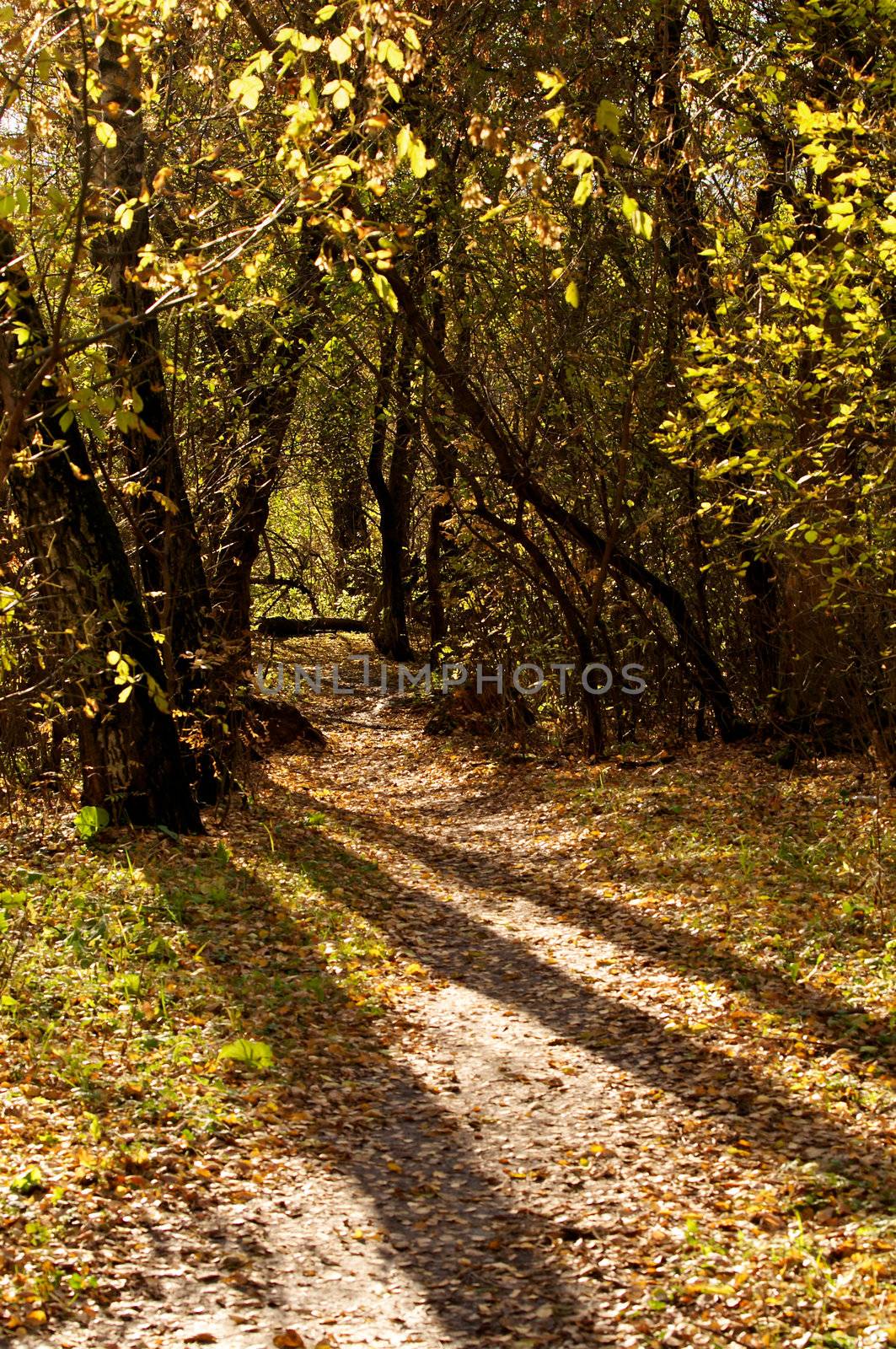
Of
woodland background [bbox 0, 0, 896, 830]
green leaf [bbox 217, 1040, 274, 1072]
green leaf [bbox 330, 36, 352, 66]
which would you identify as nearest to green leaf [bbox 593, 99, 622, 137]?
woodland background [bbox 0, 0, 896, 830]

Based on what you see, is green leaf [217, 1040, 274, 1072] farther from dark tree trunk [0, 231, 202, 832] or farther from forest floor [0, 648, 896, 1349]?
dark tree trunk [0, 231, 202, 832]

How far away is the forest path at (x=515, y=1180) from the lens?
394 cm

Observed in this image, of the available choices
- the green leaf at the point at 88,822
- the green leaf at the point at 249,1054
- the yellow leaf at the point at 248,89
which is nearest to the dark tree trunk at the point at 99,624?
the green leaf at the point at 88,822

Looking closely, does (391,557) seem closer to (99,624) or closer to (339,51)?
(99,624)

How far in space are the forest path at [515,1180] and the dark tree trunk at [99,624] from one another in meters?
1.79

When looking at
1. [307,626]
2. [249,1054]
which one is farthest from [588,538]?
[307,626]

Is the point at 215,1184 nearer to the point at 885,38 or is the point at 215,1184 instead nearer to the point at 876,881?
the point at 876,881

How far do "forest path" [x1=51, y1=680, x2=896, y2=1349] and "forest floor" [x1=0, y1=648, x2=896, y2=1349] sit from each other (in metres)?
0.02

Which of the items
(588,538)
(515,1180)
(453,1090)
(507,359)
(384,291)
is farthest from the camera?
(507,359)

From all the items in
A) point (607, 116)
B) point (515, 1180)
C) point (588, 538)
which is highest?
point (607, 116)

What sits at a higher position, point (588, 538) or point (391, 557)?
point (391, 557)

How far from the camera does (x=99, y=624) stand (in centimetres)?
751

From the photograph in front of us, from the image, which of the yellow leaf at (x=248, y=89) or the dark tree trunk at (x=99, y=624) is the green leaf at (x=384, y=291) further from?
the dark tree trunk at (x=99, y=624)

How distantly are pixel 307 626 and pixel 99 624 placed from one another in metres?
15.4
